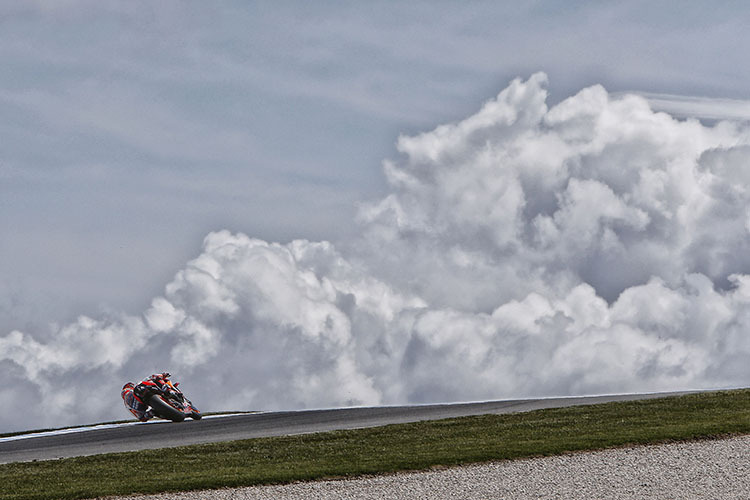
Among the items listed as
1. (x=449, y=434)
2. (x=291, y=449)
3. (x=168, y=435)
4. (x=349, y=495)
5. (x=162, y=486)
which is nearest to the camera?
(x=349, y=495)

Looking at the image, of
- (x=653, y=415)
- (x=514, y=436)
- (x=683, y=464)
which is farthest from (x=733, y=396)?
(x=683, y=464)

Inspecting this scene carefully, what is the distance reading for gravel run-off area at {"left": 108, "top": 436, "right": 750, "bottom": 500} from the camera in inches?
645

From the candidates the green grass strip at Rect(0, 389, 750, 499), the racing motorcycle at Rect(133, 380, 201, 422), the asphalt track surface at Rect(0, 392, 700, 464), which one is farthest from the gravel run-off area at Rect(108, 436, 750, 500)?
the racing motorcycle at Rect(133, 380, 201, 422)

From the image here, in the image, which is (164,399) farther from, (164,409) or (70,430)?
(70,430)

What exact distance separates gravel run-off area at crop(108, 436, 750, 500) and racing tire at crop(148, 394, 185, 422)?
15.9 metres

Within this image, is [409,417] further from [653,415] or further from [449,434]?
[653,415]

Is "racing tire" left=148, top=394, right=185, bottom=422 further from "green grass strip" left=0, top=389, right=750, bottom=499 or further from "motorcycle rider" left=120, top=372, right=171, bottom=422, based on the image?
"green grass strip" left=0, top=389, right=750, bottom=499

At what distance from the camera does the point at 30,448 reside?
28.2m

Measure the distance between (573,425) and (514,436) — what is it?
8.49 ft

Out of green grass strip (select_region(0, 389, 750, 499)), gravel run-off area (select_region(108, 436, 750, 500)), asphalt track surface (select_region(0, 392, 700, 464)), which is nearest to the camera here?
gravel run-off area (select_region(108, 436, 750, 500))

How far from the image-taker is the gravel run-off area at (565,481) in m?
16.4

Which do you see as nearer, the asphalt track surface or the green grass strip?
the green grass strip

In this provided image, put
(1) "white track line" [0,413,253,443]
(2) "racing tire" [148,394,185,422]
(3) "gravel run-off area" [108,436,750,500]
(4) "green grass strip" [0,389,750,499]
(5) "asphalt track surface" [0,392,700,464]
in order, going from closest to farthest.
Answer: (3) "gravel run-off area" [108,436,750,500] < (4) "green grass strip" [0,389,750,499] < (5) "asphalt track surface" [0,392,700,464] < (1) "white track line" [0,413,253,443] < (2) "racing tire" [148,394,185,422]

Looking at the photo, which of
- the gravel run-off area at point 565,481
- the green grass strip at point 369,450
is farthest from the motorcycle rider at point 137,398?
the gravel run-off area at point 565,481
